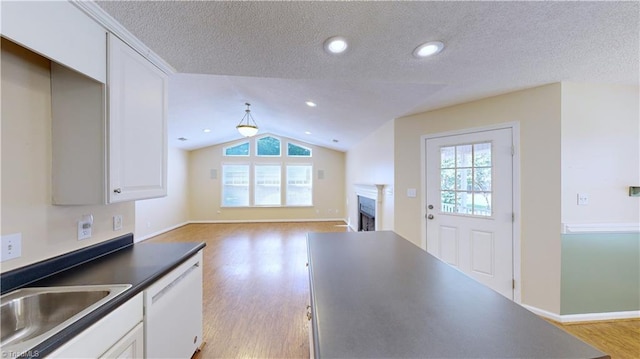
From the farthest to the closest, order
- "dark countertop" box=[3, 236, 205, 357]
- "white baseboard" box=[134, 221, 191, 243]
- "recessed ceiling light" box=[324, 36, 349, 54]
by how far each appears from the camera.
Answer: "white baseboard" box=[134, 221, 191, 243]
"recessed ceiling light" box=[324, 36, 349, 54]
"dark countertop" box=[3, 236, 205, 357]

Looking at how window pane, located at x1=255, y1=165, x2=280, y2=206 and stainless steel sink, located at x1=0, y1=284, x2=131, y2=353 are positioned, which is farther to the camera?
window pane, located at x1=255, y1=165, x2=280, y2=206

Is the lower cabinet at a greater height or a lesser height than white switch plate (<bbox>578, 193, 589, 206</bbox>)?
lesser

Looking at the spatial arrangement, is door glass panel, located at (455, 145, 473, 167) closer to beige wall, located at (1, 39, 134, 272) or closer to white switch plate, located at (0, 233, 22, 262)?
beige wall, located at (1, 39, 134, 272)

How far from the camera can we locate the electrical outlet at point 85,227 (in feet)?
4.76

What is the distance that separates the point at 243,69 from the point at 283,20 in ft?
2.17

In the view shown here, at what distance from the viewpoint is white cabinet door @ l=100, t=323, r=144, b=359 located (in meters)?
1.04

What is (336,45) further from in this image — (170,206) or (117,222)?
(170,206)

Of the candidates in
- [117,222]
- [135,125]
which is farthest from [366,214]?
[135,125]

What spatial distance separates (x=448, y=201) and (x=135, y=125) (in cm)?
313

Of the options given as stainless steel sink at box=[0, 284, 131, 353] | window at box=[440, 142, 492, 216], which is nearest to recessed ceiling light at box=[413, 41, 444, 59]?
window at box=[440, 142, 492, 216]

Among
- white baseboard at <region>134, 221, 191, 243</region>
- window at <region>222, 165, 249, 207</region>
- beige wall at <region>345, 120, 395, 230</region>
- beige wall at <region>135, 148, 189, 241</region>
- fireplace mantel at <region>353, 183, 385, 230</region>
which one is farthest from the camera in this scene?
window at <region>222, 165, 249, 207</region>

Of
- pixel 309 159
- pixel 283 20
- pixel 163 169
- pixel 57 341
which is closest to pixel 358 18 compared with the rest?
pixel 283 20

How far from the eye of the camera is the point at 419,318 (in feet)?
2.79

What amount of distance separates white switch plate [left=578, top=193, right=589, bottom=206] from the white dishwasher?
3.33 metres
